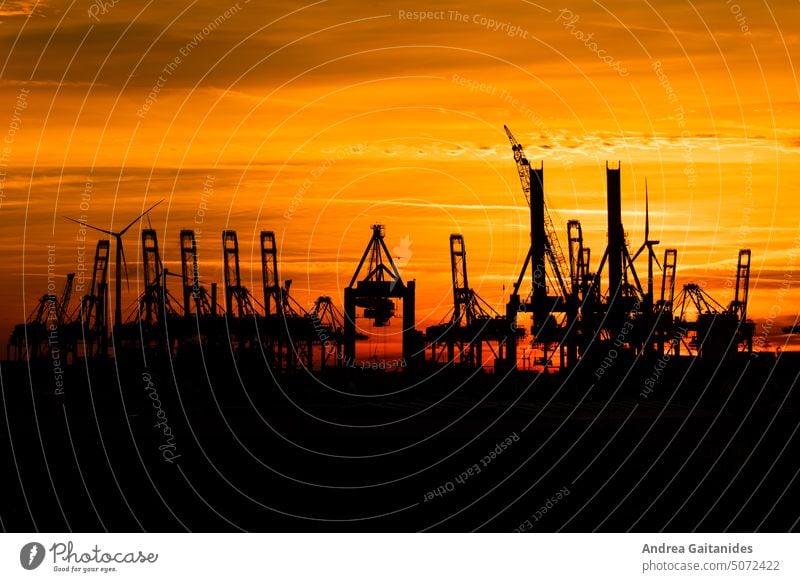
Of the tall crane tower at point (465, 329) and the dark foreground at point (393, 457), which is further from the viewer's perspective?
the tall crane tower at point (465, 329)

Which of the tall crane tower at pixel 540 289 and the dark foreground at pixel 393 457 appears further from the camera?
the tall crane tower at pixel 540 289

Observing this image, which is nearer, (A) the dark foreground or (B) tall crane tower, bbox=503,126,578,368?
(A) the dark foreground

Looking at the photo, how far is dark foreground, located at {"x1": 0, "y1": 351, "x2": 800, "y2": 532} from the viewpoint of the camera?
Result: 46906 mm

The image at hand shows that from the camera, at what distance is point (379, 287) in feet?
384

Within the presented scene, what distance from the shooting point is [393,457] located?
218 ft

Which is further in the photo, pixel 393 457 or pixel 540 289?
pixel 540 289

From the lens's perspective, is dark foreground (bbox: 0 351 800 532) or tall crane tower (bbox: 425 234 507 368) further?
tall crane tower (bbox: 425 234 507 368)

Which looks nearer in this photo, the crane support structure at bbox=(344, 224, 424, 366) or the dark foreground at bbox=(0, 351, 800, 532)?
the dark foreground at bbox=(0, 351, 800, 532)

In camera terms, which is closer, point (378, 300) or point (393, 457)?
point (393, 457)

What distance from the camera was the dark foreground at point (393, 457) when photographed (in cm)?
4691
